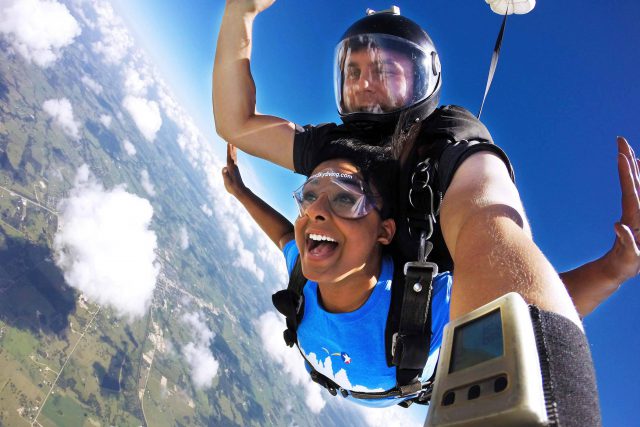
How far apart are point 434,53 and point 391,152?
869mm

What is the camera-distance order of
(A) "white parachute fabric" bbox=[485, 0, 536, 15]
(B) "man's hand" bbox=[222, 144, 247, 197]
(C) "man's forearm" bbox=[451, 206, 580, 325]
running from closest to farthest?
(C) "man's forearm" bbox=[451, 206, 580, 325], (A) "white parachute fabric" bbox=[485, 0, 536, 15], (B) "man's hand" bbox=[222, 144, 247, 197]

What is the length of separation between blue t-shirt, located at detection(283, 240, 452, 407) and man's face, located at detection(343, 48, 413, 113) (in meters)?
0.95

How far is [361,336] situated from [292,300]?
51cm

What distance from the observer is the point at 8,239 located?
234 feet

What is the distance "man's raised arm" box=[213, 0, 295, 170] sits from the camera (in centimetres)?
269

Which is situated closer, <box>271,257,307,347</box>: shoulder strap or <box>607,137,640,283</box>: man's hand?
<box>607,137,640,283</box>: man's hand

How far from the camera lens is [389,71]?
2.34m

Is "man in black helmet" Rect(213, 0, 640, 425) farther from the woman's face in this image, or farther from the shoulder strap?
the shoulder strap

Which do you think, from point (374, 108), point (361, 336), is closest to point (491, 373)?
point (361, 336)

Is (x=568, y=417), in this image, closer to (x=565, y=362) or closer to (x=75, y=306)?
(x=565, y=362)

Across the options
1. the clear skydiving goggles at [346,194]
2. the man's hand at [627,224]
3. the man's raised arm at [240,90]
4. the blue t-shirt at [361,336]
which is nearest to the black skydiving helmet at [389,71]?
the clear skydiving goggles at [346,194]

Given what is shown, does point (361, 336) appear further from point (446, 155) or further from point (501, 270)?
point (501, 270)

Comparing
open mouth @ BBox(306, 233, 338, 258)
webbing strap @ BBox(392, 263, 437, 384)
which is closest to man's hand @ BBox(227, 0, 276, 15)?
open mouth @ BBox(306, 233, 338, 258)

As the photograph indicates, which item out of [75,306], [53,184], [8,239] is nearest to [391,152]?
[8,239]
